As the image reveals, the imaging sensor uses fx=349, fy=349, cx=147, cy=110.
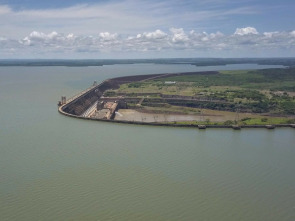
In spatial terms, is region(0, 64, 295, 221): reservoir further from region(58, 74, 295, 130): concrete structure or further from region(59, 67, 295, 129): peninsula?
region(59, 67, 295, 129): peninsula

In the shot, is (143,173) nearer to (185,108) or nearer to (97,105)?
(97,105)

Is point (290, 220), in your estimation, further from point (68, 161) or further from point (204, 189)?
point (68, 161)

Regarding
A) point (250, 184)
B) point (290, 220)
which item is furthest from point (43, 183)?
point (290, 220)

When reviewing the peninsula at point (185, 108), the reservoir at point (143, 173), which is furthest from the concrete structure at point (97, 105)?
the reservoir at point (143, 173)

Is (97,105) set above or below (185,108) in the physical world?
above

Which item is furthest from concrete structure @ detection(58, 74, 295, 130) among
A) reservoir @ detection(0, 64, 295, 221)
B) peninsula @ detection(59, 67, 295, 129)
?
reservoir @ detection(0, 64, 295, 221)

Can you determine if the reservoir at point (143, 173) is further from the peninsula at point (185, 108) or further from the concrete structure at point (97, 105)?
the peninsula at point (185, 108)

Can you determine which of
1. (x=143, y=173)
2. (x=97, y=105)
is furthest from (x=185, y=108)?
(x=143, y=173)

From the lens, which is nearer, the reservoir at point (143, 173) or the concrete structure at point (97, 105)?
the reservoir at point (143, 173)
